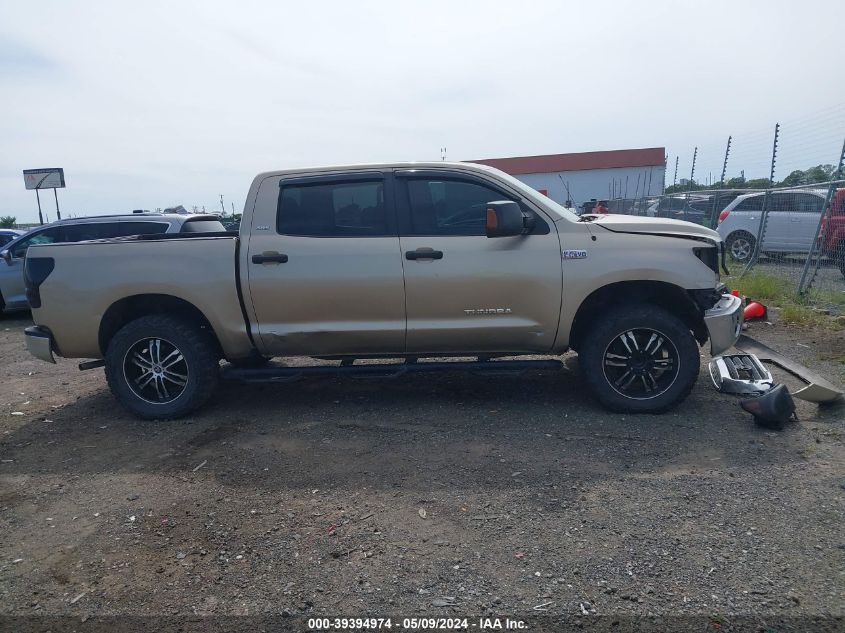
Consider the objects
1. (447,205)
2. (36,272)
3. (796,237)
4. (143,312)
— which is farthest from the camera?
(796,237)

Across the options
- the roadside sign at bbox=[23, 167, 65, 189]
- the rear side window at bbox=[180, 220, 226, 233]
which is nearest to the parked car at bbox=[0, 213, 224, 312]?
the rear side window at bbox=[180, 220, 226, 233]

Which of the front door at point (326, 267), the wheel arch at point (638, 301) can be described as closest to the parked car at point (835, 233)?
the wheel arch at point (638, 301)

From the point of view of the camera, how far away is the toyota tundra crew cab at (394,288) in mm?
4559

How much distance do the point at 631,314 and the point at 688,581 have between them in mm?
2278

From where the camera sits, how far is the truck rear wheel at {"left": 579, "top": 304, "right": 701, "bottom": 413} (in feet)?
14.9

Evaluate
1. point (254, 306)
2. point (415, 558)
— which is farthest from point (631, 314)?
point (254, 306)

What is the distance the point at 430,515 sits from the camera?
10.8ft

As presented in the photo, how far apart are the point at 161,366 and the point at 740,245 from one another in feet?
38.0

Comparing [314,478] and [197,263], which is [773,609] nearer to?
[314,478]

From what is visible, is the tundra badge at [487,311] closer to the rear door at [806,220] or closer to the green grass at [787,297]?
the green grass at [787,297]

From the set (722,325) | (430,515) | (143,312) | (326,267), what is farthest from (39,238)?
(722,325)

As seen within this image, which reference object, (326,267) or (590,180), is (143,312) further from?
(590,180)

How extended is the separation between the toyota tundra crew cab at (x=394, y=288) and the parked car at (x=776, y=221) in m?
5.13

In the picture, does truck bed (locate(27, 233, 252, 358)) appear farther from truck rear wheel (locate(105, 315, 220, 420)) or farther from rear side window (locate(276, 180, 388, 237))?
rear side window (locate(276, 180, 388, 237))
